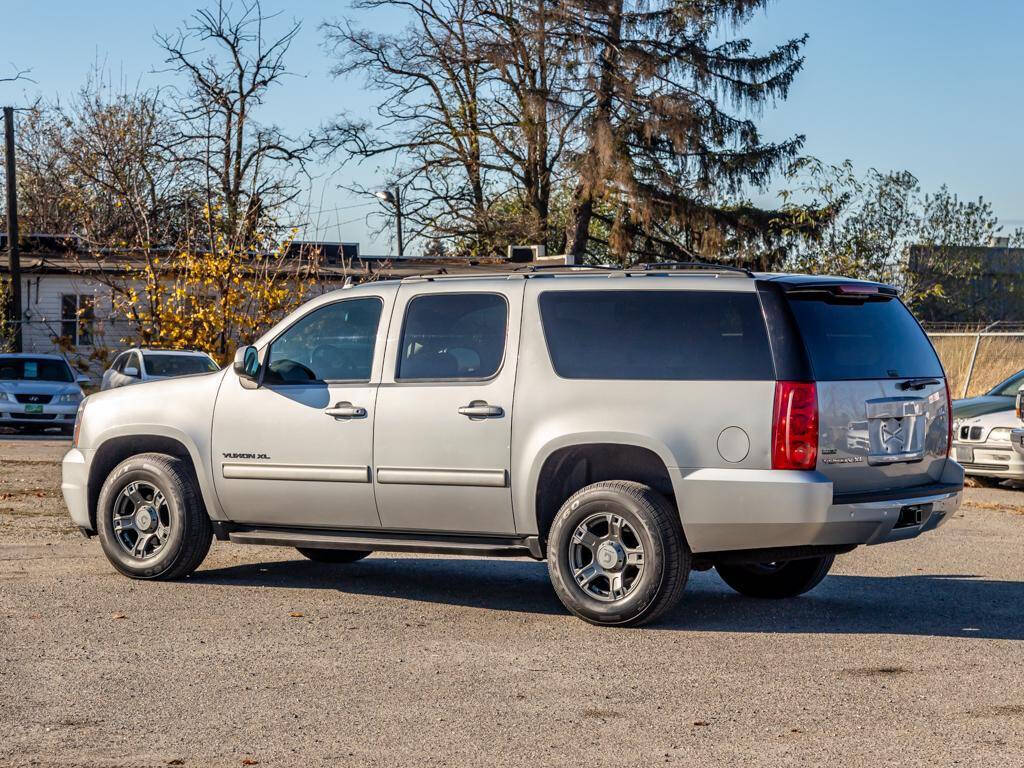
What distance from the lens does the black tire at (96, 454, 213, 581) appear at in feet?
29.0

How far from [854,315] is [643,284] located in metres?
1.17

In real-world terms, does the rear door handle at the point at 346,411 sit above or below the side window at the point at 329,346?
below

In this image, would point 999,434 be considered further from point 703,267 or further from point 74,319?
point 74,319

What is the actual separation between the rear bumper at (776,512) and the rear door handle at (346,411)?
2028 millimetres

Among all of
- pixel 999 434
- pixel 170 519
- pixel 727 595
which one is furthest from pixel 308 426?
pixel 999 434

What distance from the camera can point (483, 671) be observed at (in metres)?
6.51

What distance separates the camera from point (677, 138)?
3603 cm

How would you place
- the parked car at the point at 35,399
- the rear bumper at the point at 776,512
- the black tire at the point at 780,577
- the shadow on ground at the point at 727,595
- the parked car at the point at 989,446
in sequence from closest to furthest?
1. the rear bumper at the point at 776,512
2. the shadow on ground at the point at 727,595
3. the black tire at the point at 780,577
4. the parked car at the point at 989,446
5. the parked car at the point at 35,399

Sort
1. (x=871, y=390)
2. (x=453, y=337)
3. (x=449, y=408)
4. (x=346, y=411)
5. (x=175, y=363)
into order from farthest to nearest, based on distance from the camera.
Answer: (x=175, y=363), (x=346, y=411), (x=453, y=337), (x=449, y=408), (x=871, y=390)

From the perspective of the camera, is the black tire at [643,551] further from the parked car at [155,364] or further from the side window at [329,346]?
the parked car at [155,364]

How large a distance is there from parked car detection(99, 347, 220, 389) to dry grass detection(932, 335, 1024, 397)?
1427 cm

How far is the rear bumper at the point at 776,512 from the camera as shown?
7078 millimetres

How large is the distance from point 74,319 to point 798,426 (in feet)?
120

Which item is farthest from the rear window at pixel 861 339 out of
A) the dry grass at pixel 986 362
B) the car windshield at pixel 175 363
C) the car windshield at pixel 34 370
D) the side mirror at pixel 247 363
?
the car windshield at pixel 34 370
